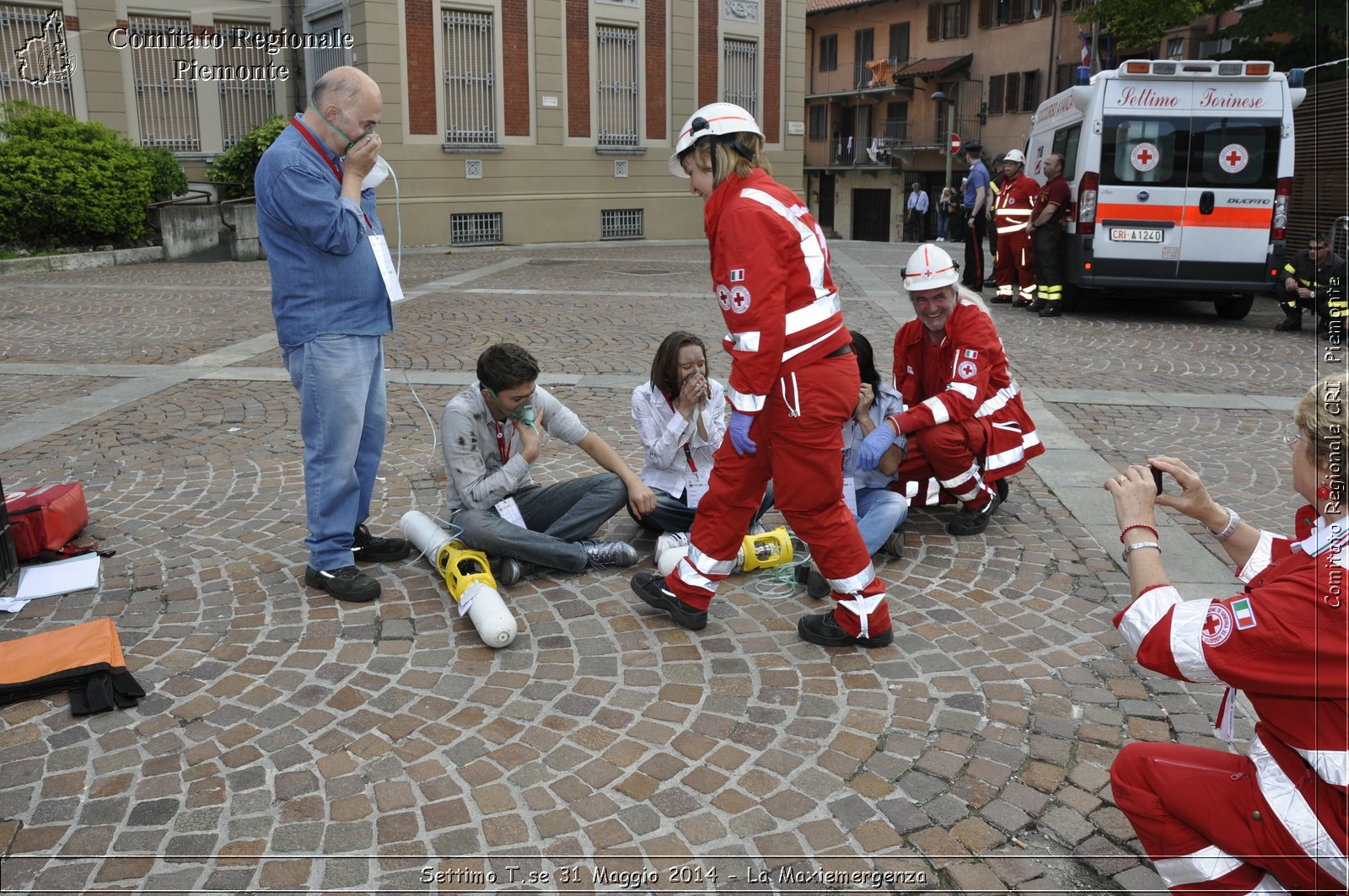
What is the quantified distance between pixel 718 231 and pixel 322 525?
82.1 inches

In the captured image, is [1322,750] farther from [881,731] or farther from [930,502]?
[930,502]

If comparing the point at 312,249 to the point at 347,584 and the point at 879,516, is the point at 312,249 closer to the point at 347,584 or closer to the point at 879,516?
the point at 347,584

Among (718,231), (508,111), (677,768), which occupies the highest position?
(508,111)

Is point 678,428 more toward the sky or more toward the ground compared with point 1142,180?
more toward the ground

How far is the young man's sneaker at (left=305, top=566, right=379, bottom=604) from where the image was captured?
4.49m

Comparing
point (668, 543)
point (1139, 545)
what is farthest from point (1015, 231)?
point (1139, 545)

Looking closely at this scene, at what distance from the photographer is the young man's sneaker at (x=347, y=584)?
4.49m

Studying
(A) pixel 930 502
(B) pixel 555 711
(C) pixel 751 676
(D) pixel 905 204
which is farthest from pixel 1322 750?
(D) pixel 905 204

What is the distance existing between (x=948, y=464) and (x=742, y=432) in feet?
6.02

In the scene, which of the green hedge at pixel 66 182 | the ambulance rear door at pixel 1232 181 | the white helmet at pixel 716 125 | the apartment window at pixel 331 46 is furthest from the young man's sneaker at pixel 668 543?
the apartment window at pixel 331 46

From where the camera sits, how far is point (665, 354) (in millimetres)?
5051

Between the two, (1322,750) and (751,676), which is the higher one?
(1322,750)

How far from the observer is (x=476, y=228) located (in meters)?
23.1

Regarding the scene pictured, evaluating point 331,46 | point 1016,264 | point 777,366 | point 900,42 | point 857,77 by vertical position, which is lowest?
point 777,366
